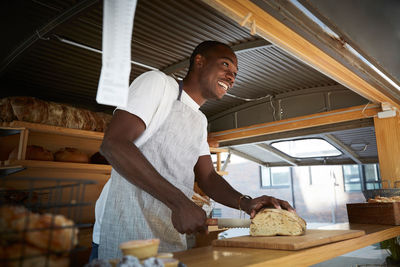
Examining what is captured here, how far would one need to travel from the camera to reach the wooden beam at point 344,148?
4098 millimetres

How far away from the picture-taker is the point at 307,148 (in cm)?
478

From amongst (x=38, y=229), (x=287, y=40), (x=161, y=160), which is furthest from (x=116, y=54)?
(x=287, y=40)

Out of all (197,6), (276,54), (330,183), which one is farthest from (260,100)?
(330,183)

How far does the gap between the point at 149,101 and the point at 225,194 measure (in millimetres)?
896

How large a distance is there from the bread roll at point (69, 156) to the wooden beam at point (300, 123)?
2.28 metres

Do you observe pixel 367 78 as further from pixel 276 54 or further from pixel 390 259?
pixel 390 259

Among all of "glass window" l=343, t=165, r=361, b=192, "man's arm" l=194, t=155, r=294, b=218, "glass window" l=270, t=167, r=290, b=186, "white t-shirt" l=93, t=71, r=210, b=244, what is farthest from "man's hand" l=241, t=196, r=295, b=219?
"glass window" l=270, t=167, r=290, b=186

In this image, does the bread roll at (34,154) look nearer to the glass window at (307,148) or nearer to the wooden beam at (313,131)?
the wooden beam at (313,131)

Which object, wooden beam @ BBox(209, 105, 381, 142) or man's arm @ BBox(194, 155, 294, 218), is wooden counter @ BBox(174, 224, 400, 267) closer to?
man's arm @ BBox(194, 155, 294, 218)

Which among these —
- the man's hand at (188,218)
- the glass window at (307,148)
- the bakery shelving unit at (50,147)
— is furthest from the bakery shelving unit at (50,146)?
the glass window at (307,148)

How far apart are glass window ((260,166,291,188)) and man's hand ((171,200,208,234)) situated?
14.0m

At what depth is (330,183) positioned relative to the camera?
13555 mm

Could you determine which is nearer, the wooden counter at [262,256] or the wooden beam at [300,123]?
the wooden counter at [262,256]

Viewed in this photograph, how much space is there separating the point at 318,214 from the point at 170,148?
13.8 m
